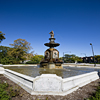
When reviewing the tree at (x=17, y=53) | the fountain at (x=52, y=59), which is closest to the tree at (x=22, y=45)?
the tree at (x=17, y=53)

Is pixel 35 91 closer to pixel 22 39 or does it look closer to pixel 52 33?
pixel 52 33

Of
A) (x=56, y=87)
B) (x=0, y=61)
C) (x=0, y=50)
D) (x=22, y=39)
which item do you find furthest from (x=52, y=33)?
(x=0, y=50)

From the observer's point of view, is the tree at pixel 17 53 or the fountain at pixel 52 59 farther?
the tree at pixel 17 53

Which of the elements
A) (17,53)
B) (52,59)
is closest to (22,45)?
(17,53)

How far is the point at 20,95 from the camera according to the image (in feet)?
11.7

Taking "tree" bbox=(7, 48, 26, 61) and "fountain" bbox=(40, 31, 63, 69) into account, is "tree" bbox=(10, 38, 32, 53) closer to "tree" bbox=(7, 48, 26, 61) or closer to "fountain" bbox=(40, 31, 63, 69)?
"tree" bbox=(7, 48, 26, 61)

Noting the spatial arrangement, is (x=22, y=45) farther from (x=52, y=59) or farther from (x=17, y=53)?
(x=52, y=59)

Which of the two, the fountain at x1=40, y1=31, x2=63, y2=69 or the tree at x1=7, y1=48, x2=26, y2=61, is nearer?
the fountain at x1=40, y1=31, x2=63, y2=69

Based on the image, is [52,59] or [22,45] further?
[22,45]

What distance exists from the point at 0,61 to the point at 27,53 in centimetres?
1630

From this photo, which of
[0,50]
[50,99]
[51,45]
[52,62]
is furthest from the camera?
[0,50]

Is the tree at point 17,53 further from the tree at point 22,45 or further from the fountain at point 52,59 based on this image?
the fountain at point 52,59

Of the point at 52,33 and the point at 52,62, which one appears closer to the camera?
the point at 52,62

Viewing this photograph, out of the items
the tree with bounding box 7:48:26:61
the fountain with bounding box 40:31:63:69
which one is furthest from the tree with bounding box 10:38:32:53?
the fountain with bounding box 40:31:63:69
